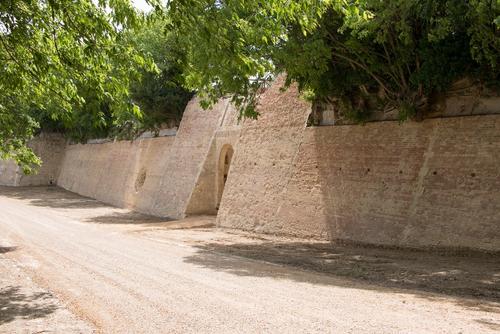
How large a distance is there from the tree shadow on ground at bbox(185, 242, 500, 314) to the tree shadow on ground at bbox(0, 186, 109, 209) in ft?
62.8

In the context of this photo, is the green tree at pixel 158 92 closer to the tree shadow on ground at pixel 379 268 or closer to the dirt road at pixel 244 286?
the dirt road at pixel 244 286

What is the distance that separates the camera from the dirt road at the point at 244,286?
20.6 ft

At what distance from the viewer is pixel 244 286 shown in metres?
8.67

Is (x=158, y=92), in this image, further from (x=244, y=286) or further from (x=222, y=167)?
(x=244, y=286)

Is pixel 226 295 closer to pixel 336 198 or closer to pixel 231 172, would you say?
pixel 336 198

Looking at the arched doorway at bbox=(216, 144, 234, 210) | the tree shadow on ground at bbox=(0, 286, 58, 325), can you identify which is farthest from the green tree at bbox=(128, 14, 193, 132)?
the tree shadow on ground at bbox=(0, 286, 58, 325)

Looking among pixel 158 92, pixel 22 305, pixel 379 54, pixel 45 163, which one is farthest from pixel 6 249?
pixel 45 163

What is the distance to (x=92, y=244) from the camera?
46.6 ft

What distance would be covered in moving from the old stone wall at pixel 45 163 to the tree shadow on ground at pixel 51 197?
1.39m

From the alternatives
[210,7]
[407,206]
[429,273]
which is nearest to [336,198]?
[407,206]

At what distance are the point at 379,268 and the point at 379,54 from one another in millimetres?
5284

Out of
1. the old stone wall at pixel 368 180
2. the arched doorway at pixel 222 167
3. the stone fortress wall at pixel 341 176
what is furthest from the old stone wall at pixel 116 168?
the old stone wall at pixel 368 180

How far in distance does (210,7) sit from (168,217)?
Answer: 715 inches

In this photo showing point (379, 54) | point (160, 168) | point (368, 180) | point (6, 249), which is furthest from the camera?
point (160, 168)
